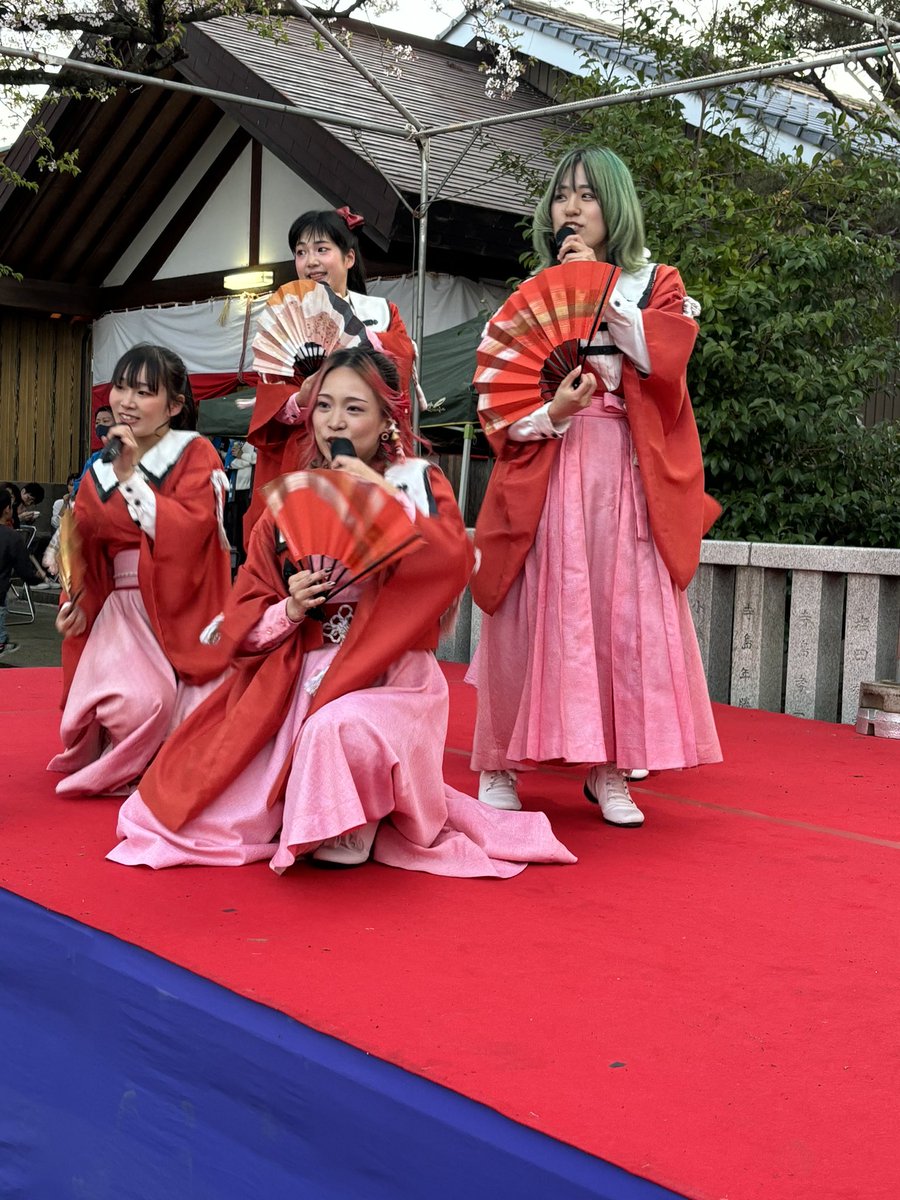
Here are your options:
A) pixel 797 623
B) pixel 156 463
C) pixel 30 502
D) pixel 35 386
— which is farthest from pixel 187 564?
pixel 35 386

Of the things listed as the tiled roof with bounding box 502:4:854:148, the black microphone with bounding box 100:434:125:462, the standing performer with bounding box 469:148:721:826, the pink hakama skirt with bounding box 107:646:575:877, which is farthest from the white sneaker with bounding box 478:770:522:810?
the tiled roof with bounding box 502:4:854:148

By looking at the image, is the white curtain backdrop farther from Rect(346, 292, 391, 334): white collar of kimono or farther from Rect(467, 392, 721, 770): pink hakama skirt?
Rect(467, 392, 721, 770): pink hakama skirt

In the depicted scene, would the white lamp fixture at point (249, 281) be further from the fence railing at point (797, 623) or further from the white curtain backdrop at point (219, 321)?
the fence railing at point (797, 623)

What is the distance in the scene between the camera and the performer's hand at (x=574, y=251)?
3.23m

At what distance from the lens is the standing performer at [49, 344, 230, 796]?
3.49m

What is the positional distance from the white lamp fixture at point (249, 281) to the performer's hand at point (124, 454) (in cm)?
894

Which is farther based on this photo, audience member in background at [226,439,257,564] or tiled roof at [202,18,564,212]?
audience member in background at [226,439,257,564]

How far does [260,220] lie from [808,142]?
217 inches

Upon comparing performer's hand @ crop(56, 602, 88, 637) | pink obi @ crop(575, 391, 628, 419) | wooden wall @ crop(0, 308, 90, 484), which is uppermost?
wooden wall @ crop(0, 308, 90, 484)

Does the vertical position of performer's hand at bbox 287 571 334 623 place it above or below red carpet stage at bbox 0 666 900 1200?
above

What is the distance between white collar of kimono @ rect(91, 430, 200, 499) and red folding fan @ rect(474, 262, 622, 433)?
83 cm

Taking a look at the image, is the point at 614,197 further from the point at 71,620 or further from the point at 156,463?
the point at 71,620

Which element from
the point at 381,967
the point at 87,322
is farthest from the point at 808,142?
the point at 87,322

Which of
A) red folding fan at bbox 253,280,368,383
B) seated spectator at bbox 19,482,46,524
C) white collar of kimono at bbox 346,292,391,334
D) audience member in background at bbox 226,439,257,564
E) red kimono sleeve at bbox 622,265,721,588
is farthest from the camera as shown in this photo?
seated spectator at bbox 19,482,46,524
